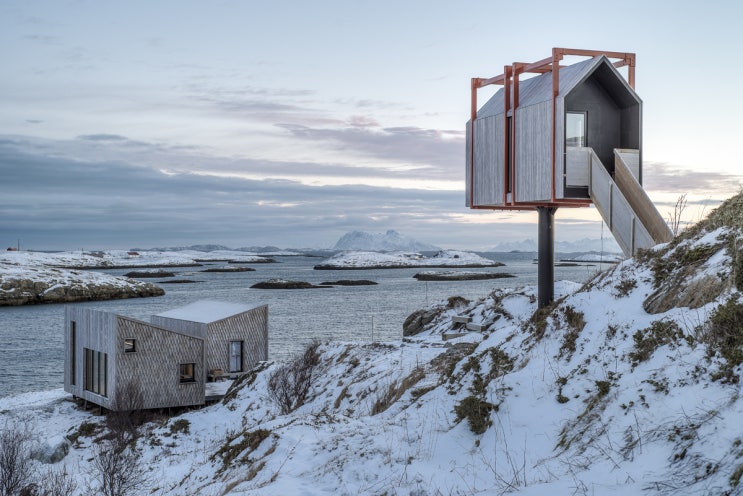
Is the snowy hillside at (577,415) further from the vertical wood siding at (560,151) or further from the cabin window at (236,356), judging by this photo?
the cabin window at (236,356)

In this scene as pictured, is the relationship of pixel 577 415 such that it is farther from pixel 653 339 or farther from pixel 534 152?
pixel 534 152

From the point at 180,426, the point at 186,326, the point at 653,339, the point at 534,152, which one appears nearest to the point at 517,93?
the point at 534,152

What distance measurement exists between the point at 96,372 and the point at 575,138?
2526 centimetres

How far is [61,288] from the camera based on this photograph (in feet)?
396

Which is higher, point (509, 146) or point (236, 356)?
point (509, 146)

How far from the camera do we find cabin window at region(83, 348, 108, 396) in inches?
1252

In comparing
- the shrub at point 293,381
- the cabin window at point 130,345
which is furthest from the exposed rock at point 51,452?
the shrub at point 293,381

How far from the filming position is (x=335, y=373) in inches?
946

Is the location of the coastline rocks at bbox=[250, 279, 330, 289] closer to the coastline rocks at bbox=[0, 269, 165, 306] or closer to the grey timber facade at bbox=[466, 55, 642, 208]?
the coastline rocks at bbox=[0, 269, 165, 306]

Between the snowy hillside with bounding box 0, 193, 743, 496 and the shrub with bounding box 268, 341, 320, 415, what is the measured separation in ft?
27.5

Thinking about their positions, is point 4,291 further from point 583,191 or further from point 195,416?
point 583,191

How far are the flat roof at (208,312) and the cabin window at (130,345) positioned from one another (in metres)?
3.90

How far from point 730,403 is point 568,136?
1302 centimetres

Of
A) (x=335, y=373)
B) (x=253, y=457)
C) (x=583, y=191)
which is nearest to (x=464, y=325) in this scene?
(x=335, y=373)
